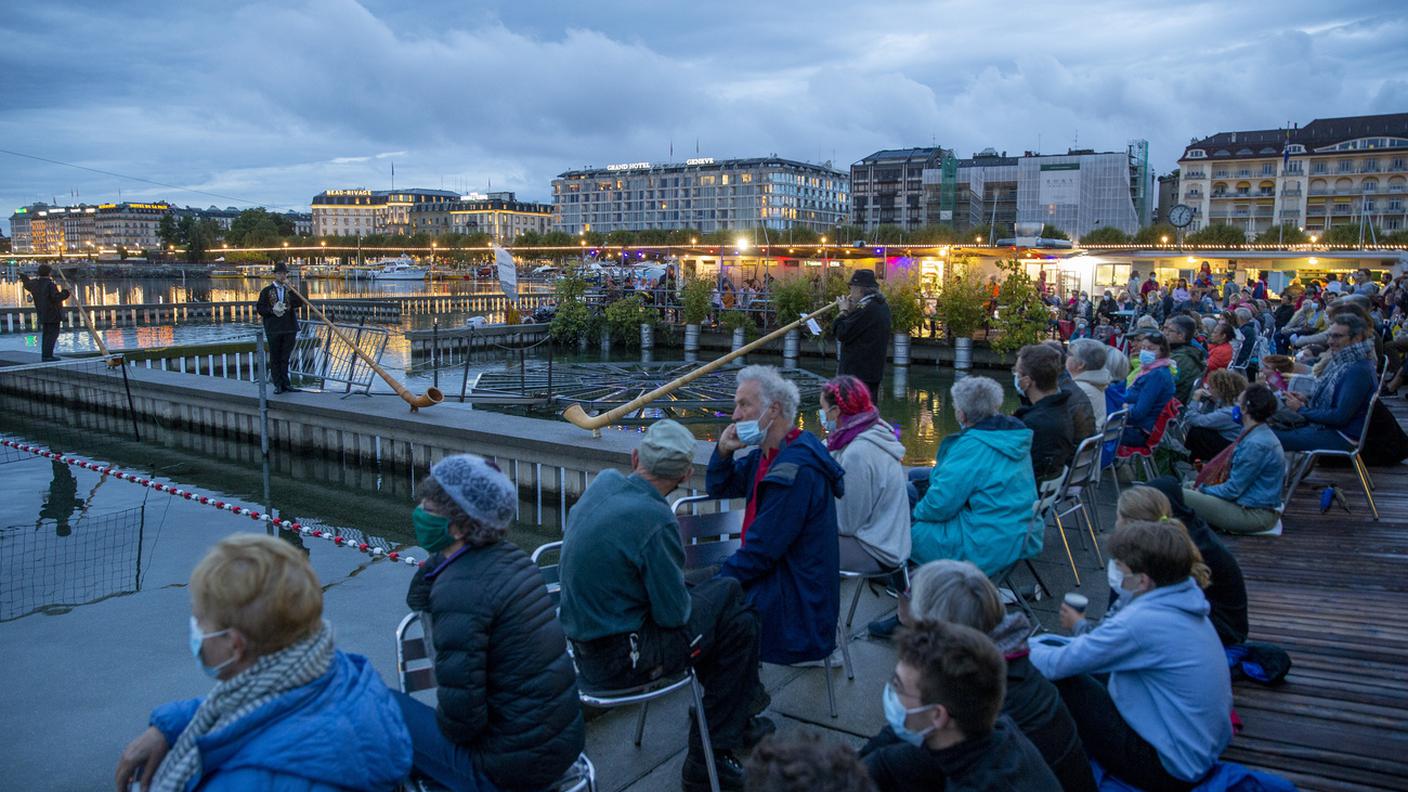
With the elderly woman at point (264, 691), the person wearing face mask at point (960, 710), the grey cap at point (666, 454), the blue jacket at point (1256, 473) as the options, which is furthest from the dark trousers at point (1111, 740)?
the blue jacket at point (1256, 473)

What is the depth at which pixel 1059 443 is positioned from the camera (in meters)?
5.70

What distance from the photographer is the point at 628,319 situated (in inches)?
1225

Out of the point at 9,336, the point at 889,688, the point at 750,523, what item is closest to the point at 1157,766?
the point at 889,688

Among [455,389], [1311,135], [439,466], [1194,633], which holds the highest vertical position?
[1311,135]

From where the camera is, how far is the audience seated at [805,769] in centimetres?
172

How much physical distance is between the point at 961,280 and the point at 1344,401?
1992cm

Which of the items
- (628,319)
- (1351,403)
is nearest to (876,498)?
(1351,403)

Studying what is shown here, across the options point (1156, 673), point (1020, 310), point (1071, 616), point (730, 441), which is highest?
point (730, 441)

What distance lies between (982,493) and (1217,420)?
3.69m

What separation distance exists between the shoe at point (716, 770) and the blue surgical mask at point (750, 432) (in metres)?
1.31

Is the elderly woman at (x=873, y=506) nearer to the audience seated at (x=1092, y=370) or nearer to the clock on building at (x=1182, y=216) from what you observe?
the audience seated at (x=1092, y=370)

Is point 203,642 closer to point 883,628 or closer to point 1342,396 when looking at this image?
point 883,628

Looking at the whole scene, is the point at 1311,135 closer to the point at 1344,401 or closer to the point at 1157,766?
the point at 1344,401

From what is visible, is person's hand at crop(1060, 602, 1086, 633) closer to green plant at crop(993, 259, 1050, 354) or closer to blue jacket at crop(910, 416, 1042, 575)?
blue jacket at crop(910, 416, 1042, 575)
